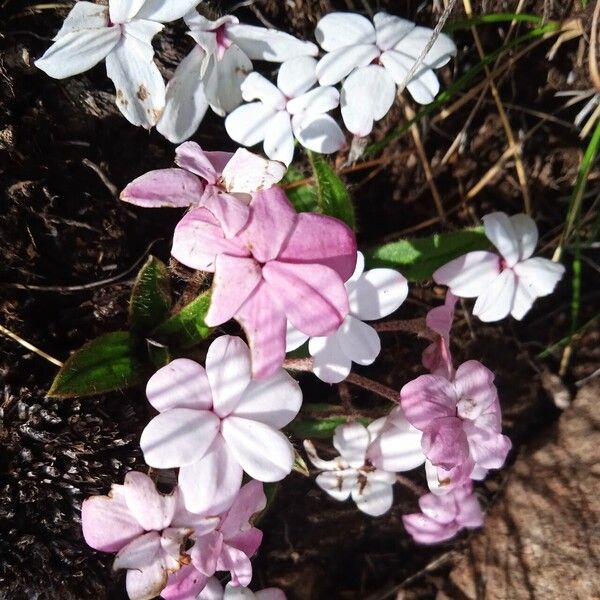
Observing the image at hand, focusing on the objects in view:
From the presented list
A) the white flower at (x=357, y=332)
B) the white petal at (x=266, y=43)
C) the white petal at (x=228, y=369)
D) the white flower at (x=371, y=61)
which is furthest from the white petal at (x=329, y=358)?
the white petal at (x=266, y=43)

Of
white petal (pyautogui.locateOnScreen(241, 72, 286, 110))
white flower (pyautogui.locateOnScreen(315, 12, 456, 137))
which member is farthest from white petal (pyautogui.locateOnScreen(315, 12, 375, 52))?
white petal (pyautogui.locateOnScreen(241, 72, 286, 110))

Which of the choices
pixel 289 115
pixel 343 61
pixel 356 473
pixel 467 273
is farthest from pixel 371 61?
pixel 356 473

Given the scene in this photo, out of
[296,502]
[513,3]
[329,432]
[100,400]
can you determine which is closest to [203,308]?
[100,400]

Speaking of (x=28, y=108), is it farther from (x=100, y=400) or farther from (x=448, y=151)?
(x=448, y=151)

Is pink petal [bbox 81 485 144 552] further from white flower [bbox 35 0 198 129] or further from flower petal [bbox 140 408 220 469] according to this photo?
white flower [bbox 35 0 198 129]

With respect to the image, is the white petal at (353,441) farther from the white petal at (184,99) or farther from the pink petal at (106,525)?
the white petal at (184,99)

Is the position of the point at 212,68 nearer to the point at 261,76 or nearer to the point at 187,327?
the point at 261,76
